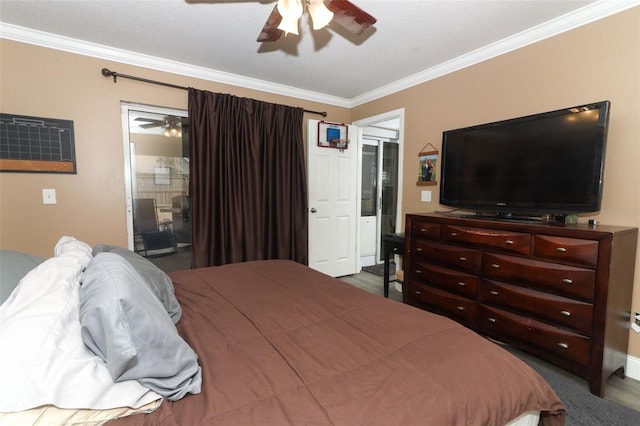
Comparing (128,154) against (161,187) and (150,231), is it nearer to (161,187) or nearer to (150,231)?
(161,187)

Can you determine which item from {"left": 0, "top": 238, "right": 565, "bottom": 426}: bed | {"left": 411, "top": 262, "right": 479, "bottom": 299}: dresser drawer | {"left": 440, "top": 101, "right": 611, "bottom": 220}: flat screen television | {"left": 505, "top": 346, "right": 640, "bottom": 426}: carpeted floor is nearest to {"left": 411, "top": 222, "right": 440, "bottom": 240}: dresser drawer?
{"left": 411, "top": 262, "right": 479, "bottom": 299}: dresser drawer

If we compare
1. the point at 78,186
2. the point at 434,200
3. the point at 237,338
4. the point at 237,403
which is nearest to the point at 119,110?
the point at 78,186

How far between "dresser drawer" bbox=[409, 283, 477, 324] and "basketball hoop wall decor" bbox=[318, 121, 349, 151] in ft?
6.84

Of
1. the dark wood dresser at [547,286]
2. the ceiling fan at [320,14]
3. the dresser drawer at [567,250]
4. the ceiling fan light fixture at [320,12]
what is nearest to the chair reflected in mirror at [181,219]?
the ceiling fan at [320,14]

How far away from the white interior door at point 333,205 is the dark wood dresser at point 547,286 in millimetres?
1749

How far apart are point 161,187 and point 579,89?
149 inches

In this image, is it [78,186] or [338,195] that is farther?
[338,195]

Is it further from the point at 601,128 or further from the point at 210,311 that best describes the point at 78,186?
the point at 601,128

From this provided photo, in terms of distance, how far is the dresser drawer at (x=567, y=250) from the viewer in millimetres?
1717

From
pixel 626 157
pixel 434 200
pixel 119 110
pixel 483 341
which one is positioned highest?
pixel 119 110

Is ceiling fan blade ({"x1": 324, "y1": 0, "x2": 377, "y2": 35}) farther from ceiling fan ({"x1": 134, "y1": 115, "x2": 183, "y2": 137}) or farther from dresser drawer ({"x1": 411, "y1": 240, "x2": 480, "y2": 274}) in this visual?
ceiling fan ({"x1": 134, "y1": 115, "x2": 183, "y2": 137})

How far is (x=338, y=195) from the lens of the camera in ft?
13.5

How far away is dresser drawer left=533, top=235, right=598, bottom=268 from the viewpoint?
172 centimetres

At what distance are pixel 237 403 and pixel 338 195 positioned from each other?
11.2 feet
